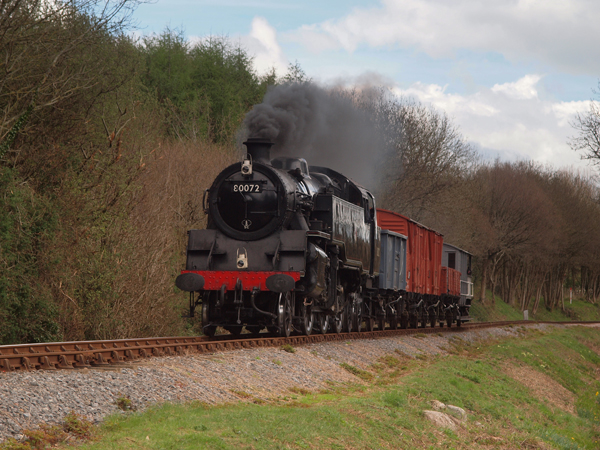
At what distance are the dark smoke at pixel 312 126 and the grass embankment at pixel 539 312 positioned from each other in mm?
23672

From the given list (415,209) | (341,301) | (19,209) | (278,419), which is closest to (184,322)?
(341,301)

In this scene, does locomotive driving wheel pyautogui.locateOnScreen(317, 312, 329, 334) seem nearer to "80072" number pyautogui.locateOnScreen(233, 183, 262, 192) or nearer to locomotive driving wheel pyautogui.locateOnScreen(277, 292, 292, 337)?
locomotive driving wheel pyautogui.locateOnScreen(277, 292, 292, 337)

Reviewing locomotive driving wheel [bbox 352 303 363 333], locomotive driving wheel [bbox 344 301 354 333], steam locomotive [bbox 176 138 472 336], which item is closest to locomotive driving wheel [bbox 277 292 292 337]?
steam locomotive [bbox 176 138 472 336]

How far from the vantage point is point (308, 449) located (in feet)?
21.2

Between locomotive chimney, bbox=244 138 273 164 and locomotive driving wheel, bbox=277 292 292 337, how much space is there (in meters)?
2.73

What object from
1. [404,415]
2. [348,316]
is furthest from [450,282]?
[404,415]

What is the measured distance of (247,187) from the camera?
13211mm

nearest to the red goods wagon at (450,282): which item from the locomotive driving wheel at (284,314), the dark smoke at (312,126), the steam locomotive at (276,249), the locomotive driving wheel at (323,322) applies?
the dark smoke at (312,126)

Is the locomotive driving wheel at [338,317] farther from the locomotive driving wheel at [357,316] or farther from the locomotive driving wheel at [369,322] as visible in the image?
the locomotive driving wheel at [369,322]

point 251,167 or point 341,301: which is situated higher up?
point 251,167

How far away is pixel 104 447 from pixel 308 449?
6.32 feet

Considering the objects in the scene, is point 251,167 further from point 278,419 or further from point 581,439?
point 581,439

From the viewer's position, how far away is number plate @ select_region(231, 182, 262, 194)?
1313cm

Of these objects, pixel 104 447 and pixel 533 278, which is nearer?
pixel 104 447
